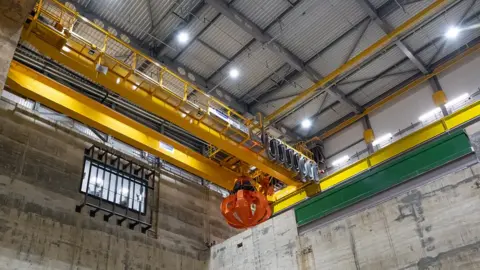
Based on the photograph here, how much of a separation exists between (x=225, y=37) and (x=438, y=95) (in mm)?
9059

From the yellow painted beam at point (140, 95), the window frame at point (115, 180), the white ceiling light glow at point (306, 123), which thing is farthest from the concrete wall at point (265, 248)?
the white ceiling light glow at point (306, 123)

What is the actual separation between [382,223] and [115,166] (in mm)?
9940

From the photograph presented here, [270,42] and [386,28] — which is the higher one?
[386,28]

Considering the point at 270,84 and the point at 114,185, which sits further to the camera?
the point at 270,84

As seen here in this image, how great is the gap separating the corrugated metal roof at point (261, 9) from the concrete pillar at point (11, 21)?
696cm

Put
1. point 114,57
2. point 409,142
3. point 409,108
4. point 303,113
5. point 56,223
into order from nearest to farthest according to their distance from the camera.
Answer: point 409,142 < point 114,57 < point 56,223 < point 409,108 < point 303,113

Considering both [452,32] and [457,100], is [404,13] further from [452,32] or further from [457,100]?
[457,100]

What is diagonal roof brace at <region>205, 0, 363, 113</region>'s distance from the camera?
46.3 feet

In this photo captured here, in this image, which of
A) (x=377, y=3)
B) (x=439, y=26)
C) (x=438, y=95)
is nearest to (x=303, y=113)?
(x=438, y=95)

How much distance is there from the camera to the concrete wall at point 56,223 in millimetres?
12648

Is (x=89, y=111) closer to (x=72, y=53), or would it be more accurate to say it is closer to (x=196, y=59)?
(x=72, y=53)

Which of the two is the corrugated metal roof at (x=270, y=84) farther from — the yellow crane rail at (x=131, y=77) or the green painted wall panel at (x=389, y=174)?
the green painted wall panel at (x=389, y=174)

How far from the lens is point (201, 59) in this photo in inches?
651

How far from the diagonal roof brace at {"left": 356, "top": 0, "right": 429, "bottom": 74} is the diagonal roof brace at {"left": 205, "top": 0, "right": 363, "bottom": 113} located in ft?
10.6
